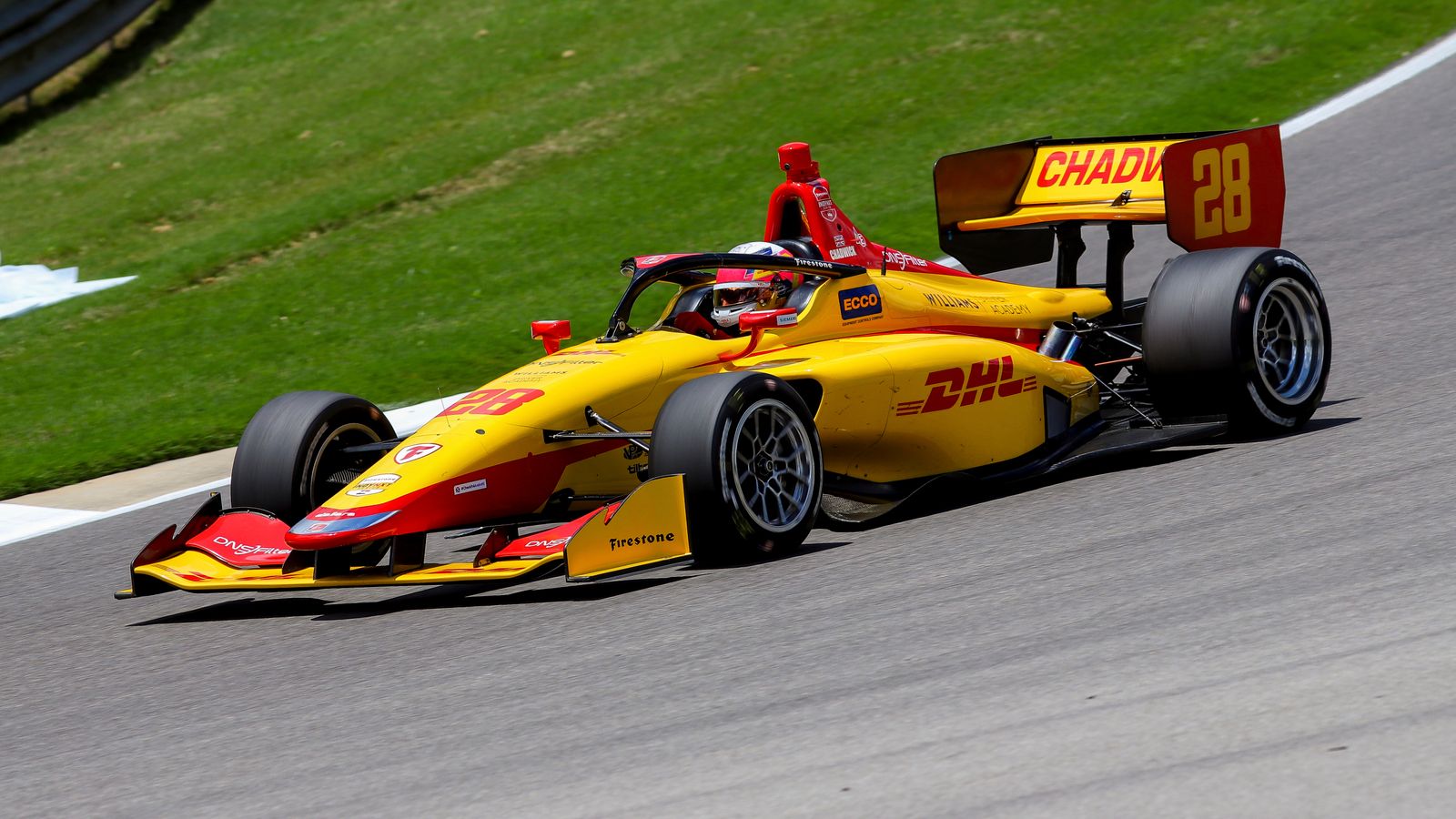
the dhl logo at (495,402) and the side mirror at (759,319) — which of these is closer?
the dhl logo at (495,402)

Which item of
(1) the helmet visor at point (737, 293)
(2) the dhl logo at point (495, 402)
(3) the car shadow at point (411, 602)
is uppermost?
(1) the helmet visor at point (737, 293)

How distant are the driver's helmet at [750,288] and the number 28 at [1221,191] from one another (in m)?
2.13

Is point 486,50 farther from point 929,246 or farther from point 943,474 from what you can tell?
point 943,474

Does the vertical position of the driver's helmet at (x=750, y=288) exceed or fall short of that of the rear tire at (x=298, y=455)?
it exceeds it

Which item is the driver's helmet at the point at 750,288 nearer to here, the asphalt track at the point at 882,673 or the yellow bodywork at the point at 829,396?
the yellow bodywork at the point at 829,396

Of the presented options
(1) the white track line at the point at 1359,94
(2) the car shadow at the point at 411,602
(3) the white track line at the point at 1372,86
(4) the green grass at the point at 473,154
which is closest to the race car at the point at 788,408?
(2) the car shadow at the point at 411,602

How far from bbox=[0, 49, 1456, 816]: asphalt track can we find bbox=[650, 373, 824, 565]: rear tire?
0.42 ft

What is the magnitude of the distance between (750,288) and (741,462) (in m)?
1.46

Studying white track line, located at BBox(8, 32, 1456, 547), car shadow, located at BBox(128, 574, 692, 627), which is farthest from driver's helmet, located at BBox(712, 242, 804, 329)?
white track line, located at BBox(8, 32, 1456, 547)

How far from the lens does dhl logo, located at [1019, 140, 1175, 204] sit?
Result: 9.66 m

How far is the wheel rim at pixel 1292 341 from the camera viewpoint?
836cm

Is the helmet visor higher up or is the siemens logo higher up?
the helmet visor

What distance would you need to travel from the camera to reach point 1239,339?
796cm

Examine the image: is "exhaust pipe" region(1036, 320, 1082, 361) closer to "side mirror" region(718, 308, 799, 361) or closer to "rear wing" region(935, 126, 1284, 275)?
"rear wing" region(935, 126, 1284, 275)
